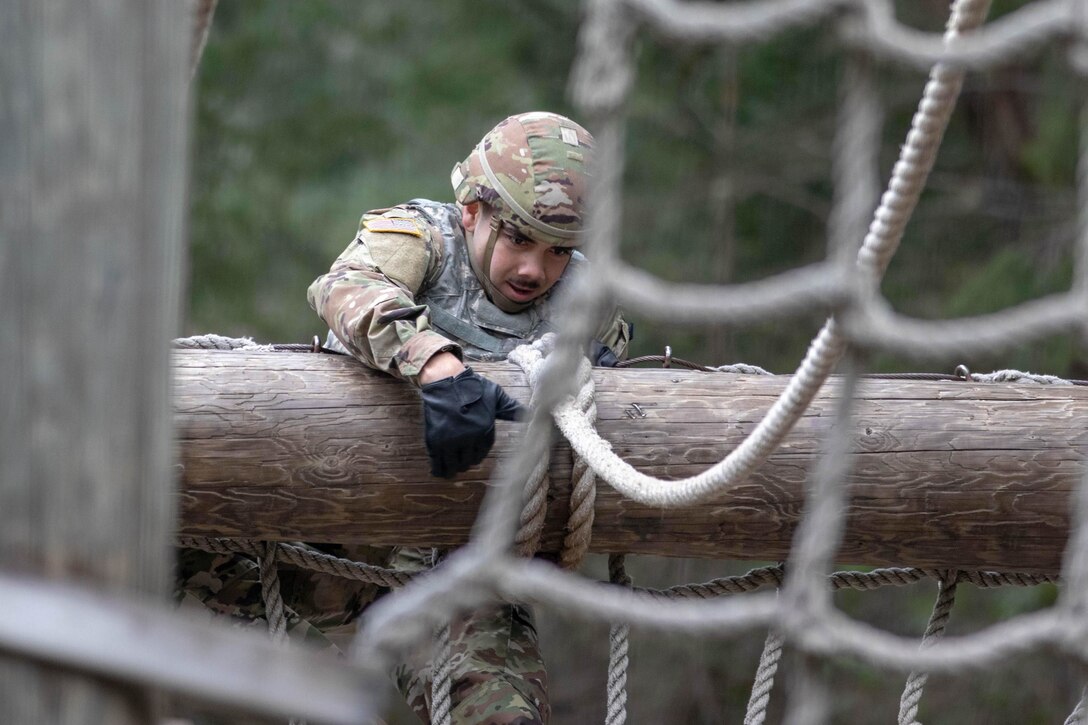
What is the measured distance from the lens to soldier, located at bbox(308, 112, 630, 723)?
1.88 m

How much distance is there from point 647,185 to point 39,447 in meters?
4.65

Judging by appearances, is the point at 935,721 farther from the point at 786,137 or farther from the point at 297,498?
the point at 297,498

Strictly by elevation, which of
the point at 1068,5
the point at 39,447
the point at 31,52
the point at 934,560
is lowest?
the point at 934,560

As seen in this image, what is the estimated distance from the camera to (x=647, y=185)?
17.7ft

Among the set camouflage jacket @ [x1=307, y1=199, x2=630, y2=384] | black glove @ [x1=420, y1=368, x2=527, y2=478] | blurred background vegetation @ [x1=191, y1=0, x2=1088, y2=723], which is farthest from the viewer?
blurred background vegetation @ [x1=191, y1=0, x2=1088, y2=723]

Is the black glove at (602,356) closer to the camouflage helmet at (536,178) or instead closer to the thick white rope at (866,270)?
the camouflage helmet at (536,178)

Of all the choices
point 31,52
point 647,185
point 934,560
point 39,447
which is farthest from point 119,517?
point 647,185

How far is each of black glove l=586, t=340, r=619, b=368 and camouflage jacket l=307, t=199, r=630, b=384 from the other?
14 cm

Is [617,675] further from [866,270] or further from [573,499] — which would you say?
[866,270]

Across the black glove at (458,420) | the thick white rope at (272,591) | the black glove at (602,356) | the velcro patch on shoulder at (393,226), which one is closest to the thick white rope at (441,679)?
the thick white rope at (272,591)

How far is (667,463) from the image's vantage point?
1808 millimetres

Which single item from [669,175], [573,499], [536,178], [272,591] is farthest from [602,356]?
[669,175]

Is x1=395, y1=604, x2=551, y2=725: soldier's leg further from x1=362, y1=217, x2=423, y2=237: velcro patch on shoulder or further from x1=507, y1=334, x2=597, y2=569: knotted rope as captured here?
x1=362, y1=217, x2=423, y2=237: velcro patch on shoulder

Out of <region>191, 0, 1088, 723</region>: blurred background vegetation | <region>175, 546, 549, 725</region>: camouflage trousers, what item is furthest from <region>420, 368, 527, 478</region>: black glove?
<region>191, 0, 1088, 723</region>: blurred background vegetation
